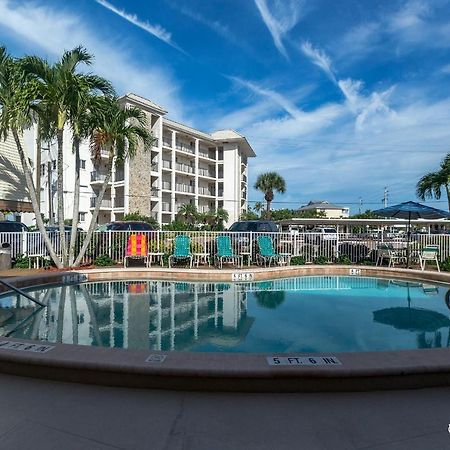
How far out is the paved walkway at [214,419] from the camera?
2.27 m

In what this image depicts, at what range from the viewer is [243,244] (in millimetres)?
13281

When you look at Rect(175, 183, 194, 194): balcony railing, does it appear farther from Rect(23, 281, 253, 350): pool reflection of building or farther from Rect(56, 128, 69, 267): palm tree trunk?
Rect(23, 281, 253, 350): pool reflection of building

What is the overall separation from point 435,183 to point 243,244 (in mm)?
17013

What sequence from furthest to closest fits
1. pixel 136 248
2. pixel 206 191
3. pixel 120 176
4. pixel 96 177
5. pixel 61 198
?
pixel 206 191 → pixel 120 176 → pixel 96 177 → pixel 136 248 → pixel 61 198

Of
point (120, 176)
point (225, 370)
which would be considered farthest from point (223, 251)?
point (120, 176)

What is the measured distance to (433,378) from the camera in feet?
9.99

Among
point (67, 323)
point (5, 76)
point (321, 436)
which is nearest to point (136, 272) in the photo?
point (67, 323)

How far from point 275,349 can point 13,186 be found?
19394 millimetres

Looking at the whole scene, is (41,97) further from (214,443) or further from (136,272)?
(214,443)

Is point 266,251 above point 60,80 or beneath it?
beneath

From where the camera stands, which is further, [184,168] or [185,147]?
[185,147]

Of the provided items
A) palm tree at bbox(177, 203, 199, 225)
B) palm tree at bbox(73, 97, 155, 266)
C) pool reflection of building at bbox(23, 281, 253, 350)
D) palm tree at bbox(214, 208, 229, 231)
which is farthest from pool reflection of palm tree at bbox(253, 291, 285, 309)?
palm tree at bbox(214, 208, 229, 231)

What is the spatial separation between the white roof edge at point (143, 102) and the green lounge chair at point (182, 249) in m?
27.9

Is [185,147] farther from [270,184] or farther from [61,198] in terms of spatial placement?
[61,198]
